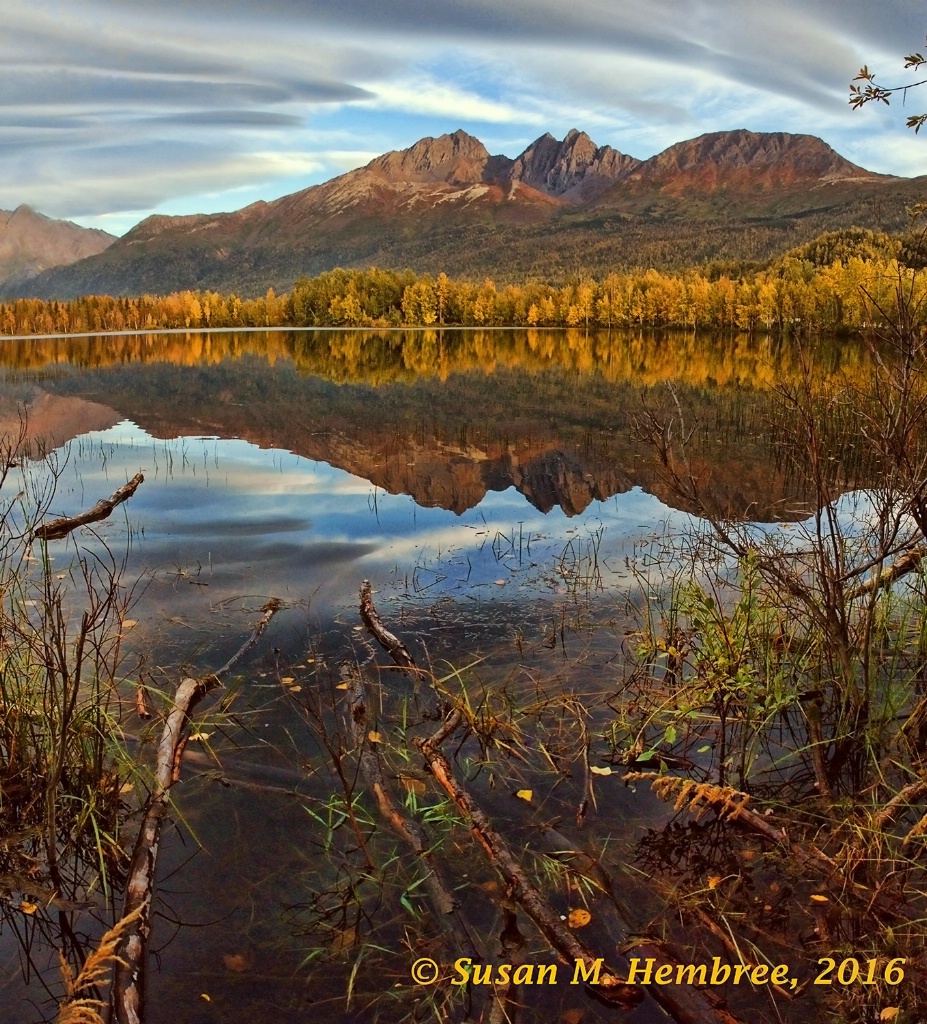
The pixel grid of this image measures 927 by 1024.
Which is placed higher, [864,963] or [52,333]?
[52,333]

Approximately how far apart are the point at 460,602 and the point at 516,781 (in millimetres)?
3711

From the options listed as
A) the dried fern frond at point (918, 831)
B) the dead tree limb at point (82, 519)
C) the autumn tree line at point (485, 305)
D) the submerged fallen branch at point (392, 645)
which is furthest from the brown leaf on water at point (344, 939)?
the autumn tree line at point (485, 305)

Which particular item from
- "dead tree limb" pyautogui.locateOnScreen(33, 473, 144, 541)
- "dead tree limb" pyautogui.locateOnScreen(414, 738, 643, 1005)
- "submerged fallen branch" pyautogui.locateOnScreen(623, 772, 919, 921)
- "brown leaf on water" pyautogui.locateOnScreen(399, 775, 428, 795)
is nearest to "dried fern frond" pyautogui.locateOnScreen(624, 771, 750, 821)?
"submerged fallen branch" pyautogui.locateOnScreen(623, 772, 919, 921)

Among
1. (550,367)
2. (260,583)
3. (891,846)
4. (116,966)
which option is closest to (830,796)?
(891,846)

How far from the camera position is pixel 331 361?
53.0 meters

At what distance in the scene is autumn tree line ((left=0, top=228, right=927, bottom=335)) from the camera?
9781 centimetres

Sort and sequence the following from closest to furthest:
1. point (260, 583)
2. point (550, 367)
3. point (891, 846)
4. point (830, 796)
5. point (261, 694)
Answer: point (891, 846) → point (830, 796) → point (261, 694) → point (260, 583) → point (550, 367)

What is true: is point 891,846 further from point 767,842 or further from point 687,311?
point 687,311

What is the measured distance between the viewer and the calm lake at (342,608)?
4.31 metres

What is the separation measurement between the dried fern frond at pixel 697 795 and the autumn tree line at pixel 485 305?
281 ft

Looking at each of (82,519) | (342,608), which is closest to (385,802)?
(342,608)

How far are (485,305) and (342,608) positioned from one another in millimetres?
124408

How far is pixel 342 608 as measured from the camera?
9.27 meters

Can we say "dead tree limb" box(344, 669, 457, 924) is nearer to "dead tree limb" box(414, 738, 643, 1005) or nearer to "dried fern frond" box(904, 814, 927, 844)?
"dead tree limb" box(414, 738, 643, 1005)
